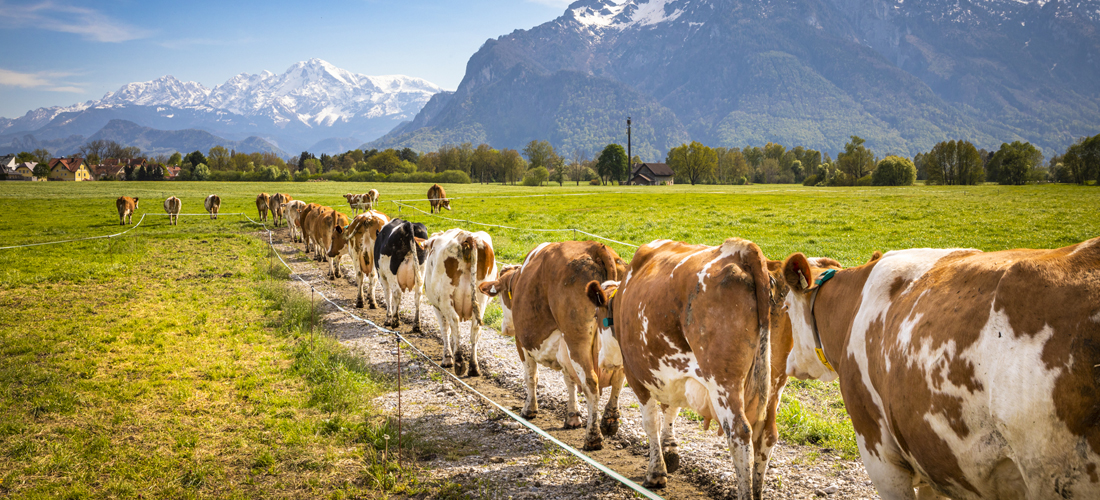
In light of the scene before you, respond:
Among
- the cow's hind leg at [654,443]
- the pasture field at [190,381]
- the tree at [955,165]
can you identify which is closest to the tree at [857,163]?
the tree at [955,165]

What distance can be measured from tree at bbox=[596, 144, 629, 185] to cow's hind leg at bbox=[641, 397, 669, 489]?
114m

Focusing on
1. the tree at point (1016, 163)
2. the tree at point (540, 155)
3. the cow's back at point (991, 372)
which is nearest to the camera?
the cow's back at point (991, 372)

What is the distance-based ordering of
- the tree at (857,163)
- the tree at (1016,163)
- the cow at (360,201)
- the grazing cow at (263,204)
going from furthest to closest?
the tree at (857,163)
the tree at (1016,163)
the cow at (360,201)
the grazing cow at (263,204)

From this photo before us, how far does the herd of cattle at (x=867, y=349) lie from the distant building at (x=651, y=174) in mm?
120829

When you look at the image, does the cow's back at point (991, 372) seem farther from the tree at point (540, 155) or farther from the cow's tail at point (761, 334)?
the tree at point (540, 155)

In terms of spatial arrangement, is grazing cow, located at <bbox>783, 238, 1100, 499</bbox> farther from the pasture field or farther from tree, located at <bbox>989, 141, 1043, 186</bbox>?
tree, located at <bbox>989, 141, 1043, 186</bbox>

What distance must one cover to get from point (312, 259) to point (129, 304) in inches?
333

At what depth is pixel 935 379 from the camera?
269 centimetres

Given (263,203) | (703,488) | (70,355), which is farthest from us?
(263,203)

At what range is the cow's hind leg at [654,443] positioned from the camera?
502 cm

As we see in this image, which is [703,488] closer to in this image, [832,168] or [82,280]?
[82,280]

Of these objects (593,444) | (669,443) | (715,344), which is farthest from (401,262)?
(715,344)

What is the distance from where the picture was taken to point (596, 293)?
5.30 m

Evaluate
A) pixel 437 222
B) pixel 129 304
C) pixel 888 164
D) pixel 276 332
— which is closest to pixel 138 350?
pixel 276 332
